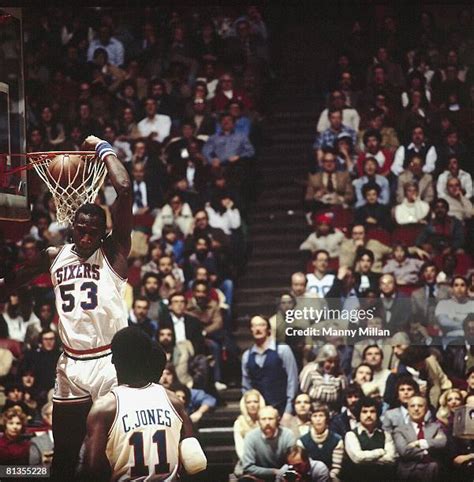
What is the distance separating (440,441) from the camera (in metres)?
9.22

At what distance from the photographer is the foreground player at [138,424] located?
5480mm

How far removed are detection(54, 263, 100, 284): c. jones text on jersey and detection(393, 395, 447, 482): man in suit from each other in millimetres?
2831

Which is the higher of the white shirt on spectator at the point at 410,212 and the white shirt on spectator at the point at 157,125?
the white shirt on spectator at the point at 157,125

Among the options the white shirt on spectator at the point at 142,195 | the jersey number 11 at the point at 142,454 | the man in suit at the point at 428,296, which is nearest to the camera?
the jersey number 11 at the point at 142,454

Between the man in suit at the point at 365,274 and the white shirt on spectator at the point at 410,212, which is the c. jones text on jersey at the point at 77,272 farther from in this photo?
the white shirt on spectator at the point at 410,212

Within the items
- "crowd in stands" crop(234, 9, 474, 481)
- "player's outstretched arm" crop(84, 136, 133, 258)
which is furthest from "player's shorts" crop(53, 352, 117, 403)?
"crowd in stands" crop(234, 9, 474, 481)

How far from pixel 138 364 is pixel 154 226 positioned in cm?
452

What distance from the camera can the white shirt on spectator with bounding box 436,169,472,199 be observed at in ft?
31.6

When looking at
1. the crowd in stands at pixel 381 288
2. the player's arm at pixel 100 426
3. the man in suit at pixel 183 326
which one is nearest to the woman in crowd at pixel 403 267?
the crowd in stands at pixel 381 288

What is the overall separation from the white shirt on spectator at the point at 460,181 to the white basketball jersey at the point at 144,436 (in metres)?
4.64

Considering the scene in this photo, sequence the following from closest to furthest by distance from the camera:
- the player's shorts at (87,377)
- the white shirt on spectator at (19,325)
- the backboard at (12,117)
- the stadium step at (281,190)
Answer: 1. the player's shorts at (87,377)
2. the backboard at (12,117)
3. the stadium step at (281,190)
4. the white shirt on spectator at (19,325)

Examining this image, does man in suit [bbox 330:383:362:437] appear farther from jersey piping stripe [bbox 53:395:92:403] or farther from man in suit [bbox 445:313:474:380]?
jersey piping stripe [bbox 53:395:92:403]

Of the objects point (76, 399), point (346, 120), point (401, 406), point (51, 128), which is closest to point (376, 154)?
point (346, 120)

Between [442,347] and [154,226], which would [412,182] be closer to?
[442,347]
